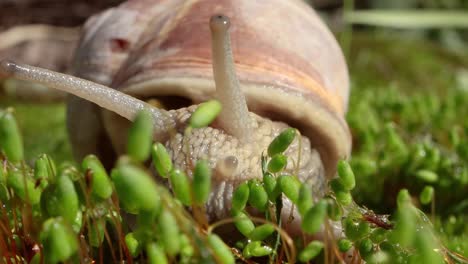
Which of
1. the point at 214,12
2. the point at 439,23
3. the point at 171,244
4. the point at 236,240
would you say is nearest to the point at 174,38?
the point at 214,12

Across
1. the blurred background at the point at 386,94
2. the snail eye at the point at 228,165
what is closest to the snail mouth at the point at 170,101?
the snail eye at the point at 228,165

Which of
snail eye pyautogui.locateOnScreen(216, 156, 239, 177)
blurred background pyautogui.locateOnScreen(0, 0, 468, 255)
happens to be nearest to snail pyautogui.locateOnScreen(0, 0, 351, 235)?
snail eye pyautogui.locateOnScreen(216, 156, 239, 177)

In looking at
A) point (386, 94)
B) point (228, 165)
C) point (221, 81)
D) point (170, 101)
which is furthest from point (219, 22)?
point (386, 94)

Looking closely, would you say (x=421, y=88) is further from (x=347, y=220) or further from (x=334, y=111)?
(x=347, y=220)

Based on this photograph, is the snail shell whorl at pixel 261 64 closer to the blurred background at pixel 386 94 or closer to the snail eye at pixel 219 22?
the snail eye at pixel 219 22

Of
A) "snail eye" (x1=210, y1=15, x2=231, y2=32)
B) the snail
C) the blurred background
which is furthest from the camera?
the blurred background

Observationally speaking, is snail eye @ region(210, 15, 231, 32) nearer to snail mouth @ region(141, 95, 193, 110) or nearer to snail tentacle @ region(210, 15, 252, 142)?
snail tentacle @ region(210, 15, 252, 142)

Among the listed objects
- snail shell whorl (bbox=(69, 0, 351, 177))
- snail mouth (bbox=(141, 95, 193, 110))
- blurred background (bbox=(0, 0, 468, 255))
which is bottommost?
blurred background (bbox=(0, 0, 468, 255))
